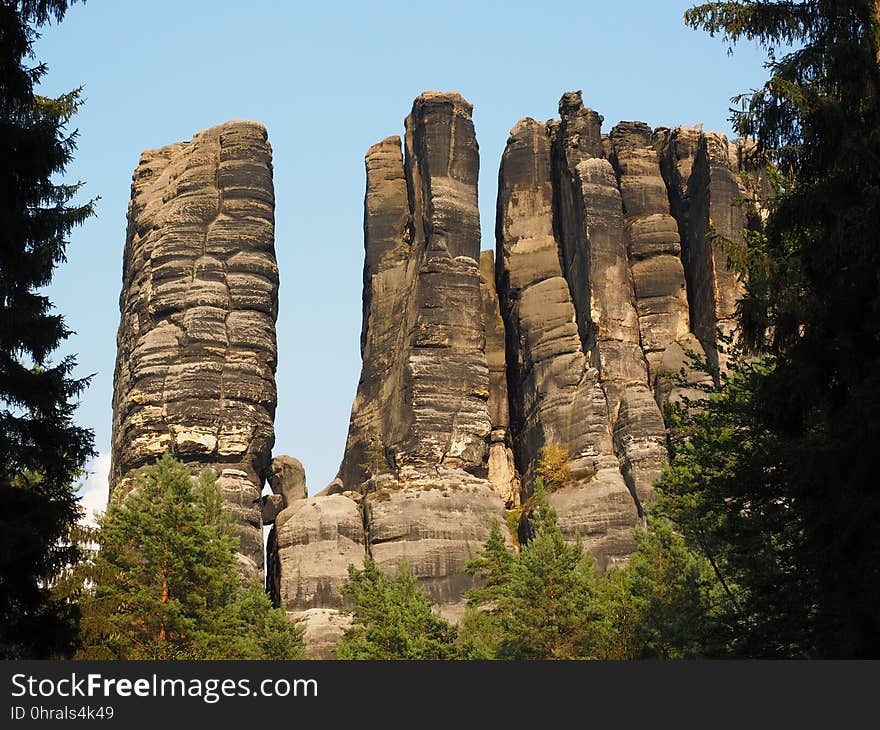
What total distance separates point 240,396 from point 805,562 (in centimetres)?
6162

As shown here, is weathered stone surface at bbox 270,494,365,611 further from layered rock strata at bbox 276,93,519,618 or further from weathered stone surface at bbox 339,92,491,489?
weathered stone surface at bbox 339,92,491,489

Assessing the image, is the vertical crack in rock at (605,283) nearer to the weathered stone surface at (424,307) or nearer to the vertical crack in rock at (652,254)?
the vertical crack in rock at (652,254)

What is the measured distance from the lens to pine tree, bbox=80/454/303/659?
142 ft

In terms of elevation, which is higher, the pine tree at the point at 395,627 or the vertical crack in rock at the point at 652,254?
the vertical crack in rock at the point at 652,254

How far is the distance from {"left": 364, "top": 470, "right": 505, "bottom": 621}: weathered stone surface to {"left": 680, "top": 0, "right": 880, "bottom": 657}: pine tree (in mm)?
50478

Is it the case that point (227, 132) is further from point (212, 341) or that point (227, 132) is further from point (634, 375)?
point (634, 375)

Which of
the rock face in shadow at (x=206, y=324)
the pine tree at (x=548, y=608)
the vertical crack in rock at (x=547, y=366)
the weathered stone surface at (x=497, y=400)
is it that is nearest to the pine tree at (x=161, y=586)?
the pine tree at (x=548, y=608)

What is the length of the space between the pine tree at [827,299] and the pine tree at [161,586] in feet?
81.4

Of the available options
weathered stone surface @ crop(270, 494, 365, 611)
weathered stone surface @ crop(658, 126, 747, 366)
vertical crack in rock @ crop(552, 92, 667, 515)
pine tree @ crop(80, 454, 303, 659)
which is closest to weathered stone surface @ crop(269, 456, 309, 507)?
weathered stone surface @ crop(270, 494, 365, 611)

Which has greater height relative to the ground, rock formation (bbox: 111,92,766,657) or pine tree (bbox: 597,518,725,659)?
rock formation (bbox: 111,92,766,657)

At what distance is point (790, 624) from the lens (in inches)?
936

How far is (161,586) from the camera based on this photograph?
149ft

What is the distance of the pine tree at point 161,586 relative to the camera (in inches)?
1704

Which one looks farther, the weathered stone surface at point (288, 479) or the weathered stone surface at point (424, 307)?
the weathered stone surface at point (288, 479)
